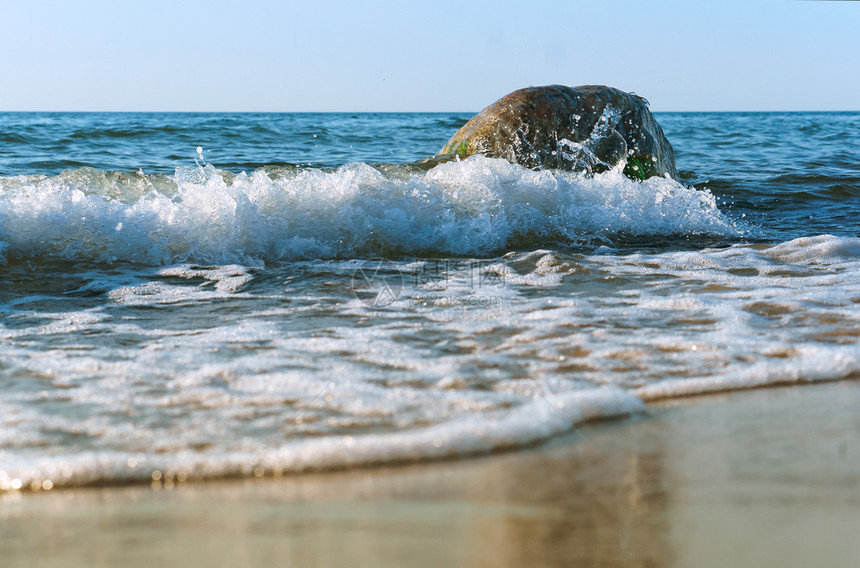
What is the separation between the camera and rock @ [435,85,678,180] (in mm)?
6141

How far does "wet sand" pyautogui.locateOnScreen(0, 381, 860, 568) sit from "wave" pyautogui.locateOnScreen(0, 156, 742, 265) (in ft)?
9.81

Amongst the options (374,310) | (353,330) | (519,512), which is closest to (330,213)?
(374,310)

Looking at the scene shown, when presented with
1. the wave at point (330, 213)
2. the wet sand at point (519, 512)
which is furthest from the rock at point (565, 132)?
the wet sand at point (519, 512)

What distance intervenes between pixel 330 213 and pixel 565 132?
2291 millimetres

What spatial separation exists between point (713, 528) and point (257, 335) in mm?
1822

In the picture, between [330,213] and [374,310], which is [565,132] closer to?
[330,213]

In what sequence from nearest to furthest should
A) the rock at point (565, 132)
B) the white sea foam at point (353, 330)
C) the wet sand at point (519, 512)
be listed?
the wet sand at point (519, 512), the white sea foam at point (353, 330), the rock at point (565, 132)

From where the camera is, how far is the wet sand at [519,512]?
52.3 inches

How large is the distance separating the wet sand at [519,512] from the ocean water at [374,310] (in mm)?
111

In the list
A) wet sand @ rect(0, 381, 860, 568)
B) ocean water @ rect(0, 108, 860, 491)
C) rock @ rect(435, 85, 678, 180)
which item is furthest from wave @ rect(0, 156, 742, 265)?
wet sand @ rect(0, 381, 860, 568)

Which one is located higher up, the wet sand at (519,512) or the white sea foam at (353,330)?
the white sea foam at (353,330)

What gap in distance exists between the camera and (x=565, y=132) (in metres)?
6.21

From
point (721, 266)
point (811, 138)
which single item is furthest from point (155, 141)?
point (811, 138)

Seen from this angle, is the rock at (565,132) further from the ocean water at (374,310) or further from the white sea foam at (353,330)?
the white sea foam at (353,330)
